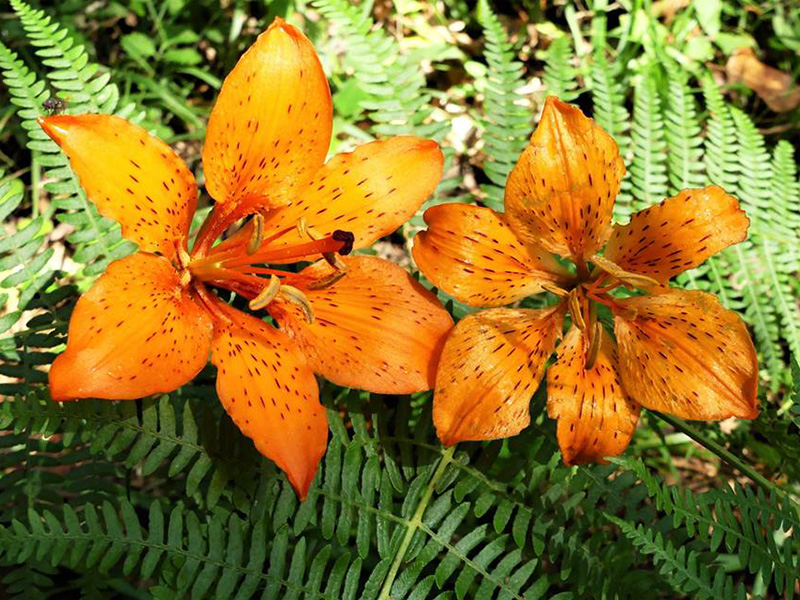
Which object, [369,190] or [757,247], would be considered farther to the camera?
[757,247]

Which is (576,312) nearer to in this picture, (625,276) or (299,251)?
(625,276)

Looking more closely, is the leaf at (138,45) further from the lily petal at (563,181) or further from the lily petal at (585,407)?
the lily petal at (585,407)

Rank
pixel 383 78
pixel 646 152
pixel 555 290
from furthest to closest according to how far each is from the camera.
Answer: pixel 646 152 < pixel 383 78 < pixel 555 290

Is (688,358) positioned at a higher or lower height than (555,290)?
lower

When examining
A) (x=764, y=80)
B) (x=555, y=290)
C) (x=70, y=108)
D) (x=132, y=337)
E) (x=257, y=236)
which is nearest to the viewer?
(x=132, y=337)

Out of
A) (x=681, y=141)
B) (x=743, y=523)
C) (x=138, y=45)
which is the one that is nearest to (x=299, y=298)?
(x=743, y=523)

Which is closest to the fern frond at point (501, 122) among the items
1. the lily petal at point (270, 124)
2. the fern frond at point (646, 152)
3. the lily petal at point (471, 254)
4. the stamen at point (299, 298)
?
the fern frond at point (646, 152)

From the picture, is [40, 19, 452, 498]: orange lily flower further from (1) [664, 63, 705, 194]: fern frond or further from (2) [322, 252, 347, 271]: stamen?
(1) [664, 63, 705, 194]: fern frond
